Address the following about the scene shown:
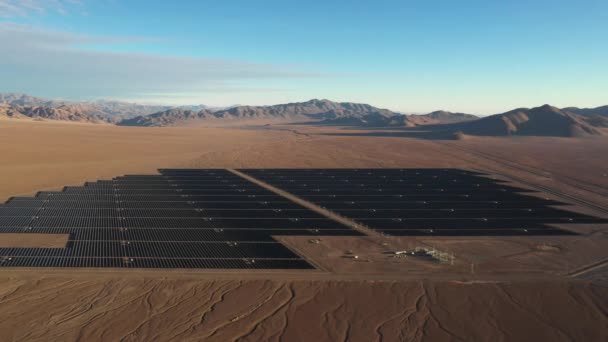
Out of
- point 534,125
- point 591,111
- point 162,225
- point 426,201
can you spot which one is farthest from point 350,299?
point 591,111

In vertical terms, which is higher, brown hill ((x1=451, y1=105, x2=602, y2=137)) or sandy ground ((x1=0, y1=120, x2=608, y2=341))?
brown hill ((x1=451, y1=105, x2=602, y2=137))

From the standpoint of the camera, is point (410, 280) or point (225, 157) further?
point (225, 157)

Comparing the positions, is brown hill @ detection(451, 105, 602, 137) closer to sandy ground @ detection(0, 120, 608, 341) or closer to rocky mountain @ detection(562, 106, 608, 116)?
rocky mountain @ detection(562, 106, 608, 116)

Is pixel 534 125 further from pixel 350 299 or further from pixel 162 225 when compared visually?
pixel 350 299

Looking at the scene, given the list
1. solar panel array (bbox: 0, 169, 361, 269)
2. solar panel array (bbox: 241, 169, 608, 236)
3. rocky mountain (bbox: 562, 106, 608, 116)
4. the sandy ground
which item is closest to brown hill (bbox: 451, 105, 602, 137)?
rocky mountain (bbox: 562, 106, 608, 116)

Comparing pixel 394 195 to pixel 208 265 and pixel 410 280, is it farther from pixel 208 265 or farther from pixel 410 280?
pixel 208 265

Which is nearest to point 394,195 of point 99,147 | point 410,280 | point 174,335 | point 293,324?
point 410,280
